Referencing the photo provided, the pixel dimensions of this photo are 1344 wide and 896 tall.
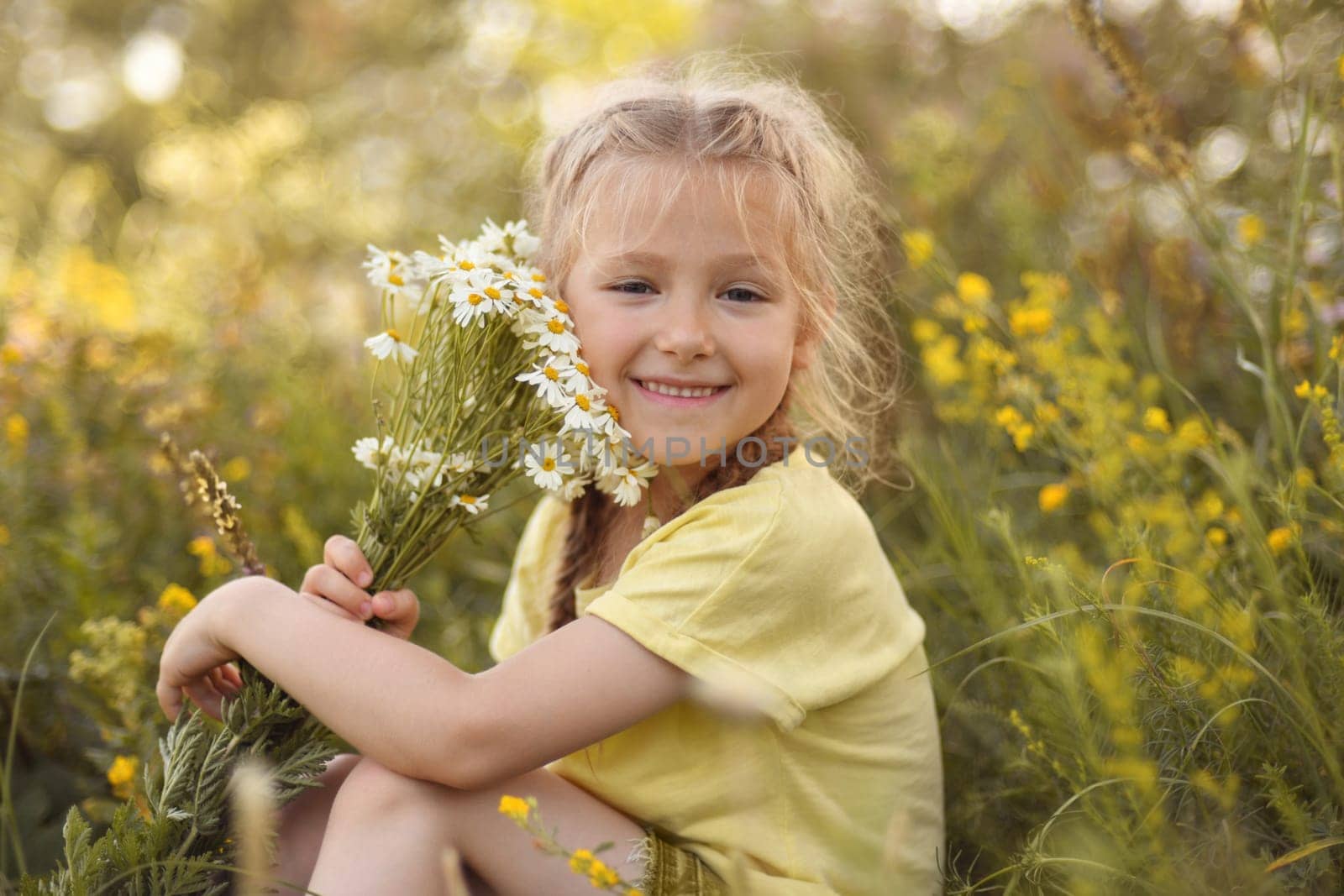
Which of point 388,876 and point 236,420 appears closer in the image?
point 388,876

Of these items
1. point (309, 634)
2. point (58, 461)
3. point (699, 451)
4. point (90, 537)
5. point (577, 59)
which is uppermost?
point (577, 59)

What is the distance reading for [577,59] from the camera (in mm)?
5738

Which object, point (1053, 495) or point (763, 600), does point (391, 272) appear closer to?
point (763, 600)

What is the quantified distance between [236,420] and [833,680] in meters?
1.78

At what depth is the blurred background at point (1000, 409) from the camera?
126 centimetres

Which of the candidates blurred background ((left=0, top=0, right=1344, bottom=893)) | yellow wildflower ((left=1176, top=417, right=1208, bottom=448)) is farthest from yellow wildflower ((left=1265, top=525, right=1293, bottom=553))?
yellow wildflower ((left=1176, top=417, right=1208, bottom=448))

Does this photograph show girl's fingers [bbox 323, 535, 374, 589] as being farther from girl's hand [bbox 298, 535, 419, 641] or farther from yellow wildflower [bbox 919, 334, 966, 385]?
yellow wildflower [bbox 919, 334, 966, 385]

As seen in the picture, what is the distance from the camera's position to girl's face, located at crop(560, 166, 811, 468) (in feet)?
4.54

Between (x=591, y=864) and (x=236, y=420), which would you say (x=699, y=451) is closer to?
(x=591, y=864)

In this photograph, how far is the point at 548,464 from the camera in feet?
4.50

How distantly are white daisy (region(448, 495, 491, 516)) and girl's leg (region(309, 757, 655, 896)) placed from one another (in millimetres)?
334

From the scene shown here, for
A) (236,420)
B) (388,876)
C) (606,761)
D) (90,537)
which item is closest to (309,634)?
(388,876)

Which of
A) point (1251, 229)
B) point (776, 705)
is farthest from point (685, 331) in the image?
point (1251, 229)

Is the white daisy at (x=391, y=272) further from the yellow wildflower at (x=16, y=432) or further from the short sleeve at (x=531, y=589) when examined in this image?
the yellow wildflower at (x=16, y=432)
